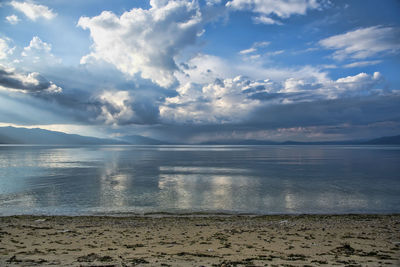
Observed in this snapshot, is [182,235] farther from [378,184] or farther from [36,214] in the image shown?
[378,184]

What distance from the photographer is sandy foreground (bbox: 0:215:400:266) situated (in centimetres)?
1264

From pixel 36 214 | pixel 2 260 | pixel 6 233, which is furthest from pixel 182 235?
pixel 36 214

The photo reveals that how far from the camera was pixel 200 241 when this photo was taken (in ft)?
54.1

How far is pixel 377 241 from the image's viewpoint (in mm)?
16562

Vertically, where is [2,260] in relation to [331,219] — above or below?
above

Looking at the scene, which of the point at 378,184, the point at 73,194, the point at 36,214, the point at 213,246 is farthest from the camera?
the point at 378,184

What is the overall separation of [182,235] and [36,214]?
17.4 metres

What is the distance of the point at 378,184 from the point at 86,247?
50.8 meters

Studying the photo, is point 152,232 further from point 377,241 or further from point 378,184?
point 378,184

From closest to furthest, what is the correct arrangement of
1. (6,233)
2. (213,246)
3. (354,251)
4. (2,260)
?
(2,260)
(354,251)
(213,246)
(6,233)

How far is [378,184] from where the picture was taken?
157 ft

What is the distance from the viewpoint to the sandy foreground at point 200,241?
12.6 m

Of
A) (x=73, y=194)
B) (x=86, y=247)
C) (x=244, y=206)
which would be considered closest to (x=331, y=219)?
(x=244, y=206)

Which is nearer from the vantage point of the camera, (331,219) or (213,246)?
(213,246)
